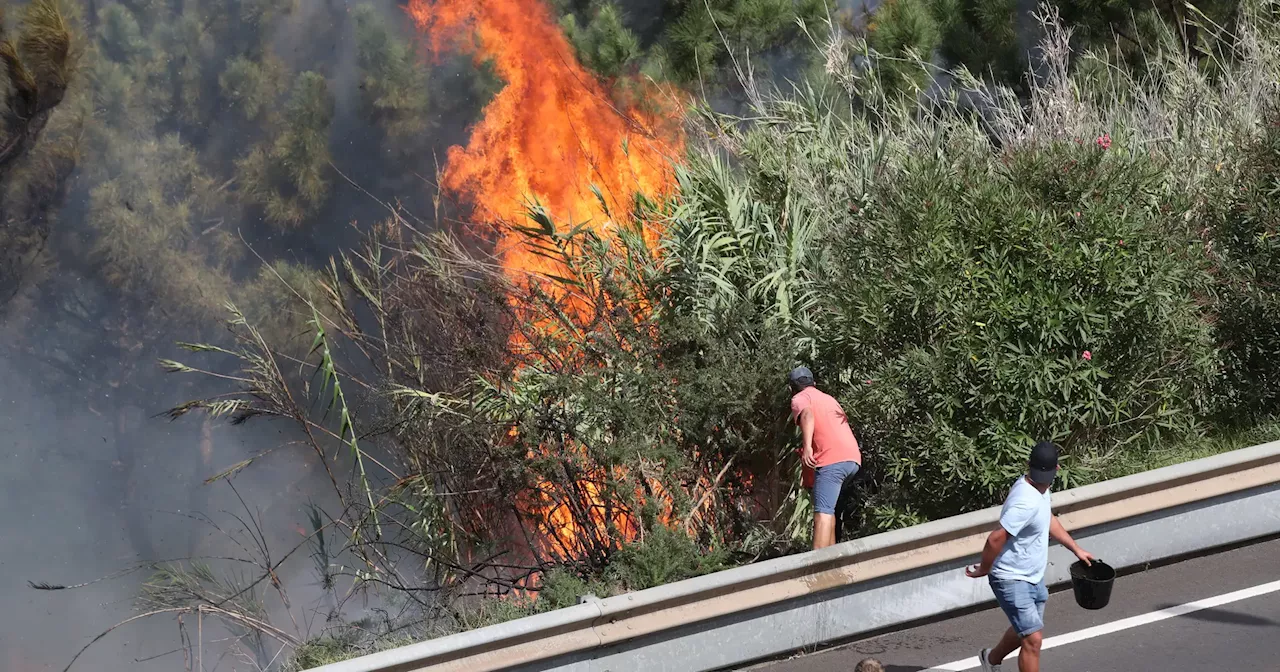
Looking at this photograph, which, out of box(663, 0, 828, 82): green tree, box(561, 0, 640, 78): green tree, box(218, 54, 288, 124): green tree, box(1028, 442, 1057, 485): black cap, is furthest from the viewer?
box(218, 54, 288, 124): green tree

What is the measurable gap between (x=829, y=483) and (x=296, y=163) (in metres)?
22.4

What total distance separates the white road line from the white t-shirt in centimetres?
93

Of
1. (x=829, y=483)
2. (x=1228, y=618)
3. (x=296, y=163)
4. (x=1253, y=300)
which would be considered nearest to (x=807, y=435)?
(x=829, y=483)

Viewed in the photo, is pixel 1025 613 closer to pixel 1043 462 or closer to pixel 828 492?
pixel 1043 462

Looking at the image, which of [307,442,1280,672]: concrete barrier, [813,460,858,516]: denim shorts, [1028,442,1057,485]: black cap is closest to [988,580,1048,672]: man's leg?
[1028,442,1057,485]: black cap

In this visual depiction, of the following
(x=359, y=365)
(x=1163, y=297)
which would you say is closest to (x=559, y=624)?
(x=1163, y=297)

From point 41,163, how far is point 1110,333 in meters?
24.5

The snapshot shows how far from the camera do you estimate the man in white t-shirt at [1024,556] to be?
6.22 meters

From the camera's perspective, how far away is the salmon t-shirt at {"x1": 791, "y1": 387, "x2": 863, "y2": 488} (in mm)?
8758

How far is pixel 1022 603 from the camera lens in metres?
6.27

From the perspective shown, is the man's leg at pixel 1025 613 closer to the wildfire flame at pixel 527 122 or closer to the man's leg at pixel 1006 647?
the man's leg at pixel 1006 647

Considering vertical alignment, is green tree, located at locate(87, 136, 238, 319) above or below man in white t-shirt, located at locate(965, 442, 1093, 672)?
below

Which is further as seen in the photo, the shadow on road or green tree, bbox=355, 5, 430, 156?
green tree, bbox=355, 5, 430, 156

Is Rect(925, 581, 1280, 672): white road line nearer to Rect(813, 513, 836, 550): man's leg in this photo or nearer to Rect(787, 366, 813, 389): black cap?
Rect(813, 513, 836, 550): man's leg
